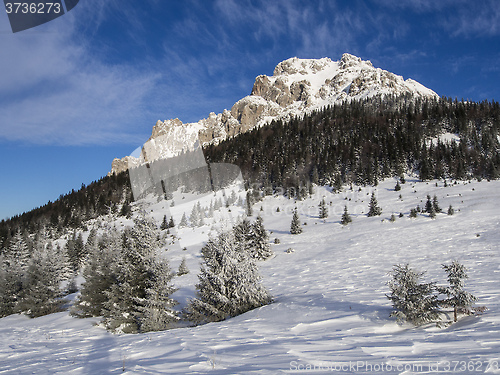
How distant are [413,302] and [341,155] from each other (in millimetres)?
76392

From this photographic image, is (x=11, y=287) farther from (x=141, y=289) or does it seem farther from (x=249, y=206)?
(x=249, y=206)

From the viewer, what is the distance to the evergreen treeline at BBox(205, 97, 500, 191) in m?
63.2

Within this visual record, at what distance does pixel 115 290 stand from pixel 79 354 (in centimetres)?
628

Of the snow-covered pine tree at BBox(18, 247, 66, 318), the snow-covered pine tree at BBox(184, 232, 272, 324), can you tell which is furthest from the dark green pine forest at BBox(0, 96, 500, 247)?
the snow-covered pine tree at BBox(184, 232, 272, 324)

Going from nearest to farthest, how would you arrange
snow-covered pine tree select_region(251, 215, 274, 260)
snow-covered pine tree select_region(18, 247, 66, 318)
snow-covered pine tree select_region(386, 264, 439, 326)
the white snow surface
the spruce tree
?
the white snow surface, snow-covered pine tree select_region(386, 264, 439, 326), snow-covered pine tree select_region(18, 247, 66, 318), snow-covered pine tree select_region(251, 215, 274, 260), the spruce tree

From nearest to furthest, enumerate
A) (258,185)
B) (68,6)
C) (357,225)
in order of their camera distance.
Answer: (68,6) → (357,225) → (258,185)

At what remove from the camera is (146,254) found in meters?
13.3

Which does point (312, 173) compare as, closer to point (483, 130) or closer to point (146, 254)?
point (483, 130)

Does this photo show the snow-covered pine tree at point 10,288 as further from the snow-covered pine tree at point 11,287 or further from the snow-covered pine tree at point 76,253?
the snow-covered pine tree at point 76,253

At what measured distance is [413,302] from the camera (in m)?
6.91

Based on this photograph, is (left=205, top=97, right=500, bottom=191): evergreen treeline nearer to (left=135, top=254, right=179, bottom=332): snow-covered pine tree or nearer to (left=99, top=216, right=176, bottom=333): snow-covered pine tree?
(left=99, top=216, right=176, bottom=333): snow-covered pine tree

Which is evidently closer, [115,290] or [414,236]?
[115,290]

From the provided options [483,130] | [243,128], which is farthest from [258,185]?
[243,128]

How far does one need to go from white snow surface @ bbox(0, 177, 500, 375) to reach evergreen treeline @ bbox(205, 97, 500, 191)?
40202mm
